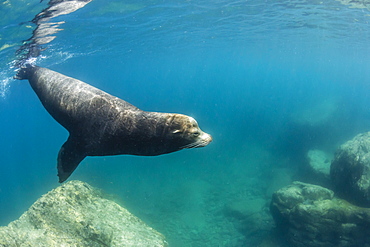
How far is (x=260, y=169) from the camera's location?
17.0m

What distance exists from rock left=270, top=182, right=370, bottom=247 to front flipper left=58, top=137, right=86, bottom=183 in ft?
28.1

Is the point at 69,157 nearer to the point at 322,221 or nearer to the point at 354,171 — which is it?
the point at 322,221

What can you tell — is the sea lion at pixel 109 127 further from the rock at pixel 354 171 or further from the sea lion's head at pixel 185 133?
the rock at pixel 354 171

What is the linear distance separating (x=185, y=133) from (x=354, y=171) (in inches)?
417

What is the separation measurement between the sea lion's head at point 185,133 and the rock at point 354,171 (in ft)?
30.8

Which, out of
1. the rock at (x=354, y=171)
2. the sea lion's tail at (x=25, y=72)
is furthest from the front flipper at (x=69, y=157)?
the rock at (x=354, y=171)

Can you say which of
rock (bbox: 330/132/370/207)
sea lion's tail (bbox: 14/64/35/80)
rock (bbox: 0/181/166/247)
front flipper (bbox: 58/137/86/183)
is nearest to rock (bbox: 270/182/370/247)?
rock (bbox: 330/132/370/207)

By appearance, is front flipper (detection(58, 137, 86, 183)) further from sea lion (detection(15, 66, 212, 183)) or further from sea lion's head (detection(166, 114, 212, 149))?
sea lion's head (detection(166, 114, 212, 149))

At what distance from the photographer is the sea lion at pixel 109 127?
256 centimetres

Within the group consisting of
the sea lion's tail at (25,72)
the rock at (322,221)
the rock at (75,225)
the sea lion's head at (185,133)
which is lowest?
the rock at (322,221)

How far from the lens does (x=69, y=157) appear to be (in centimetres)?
345

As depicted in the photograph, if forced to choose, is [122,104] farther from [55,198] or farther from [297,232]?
[297,232]

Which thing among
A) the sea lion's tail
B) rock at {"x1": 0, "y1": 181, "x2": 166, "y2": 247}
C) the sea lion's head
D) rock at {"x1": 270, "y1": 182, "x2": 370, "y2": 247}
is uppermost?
the sea lion's tail

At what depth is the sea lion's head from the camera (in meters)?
2.51
